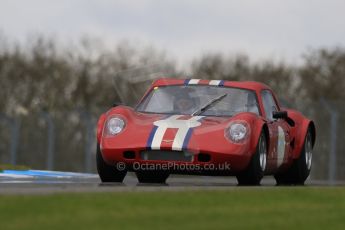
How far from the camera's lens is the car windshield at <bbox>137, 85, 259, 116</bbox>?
14312mm

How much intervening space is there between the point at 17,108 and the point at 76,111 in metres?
31.9

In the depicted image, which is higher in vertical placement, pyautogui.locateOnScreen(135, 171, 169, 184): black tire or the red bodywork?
the red bodywork

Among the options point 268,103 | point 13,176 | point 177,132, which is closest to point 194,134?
point 177,132

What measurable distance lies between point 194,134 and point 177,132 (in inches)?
7.7

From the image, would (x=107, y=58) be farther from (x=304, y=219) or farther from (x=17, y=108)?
(x=304, y=219)

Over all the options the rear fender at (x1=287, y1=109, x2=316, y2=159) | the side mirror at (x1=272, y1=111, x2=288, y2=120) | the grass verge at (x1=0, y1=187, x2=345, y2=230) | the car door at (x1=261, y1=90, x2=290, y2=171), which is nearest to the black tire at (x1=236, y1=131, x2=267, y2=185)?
the car door at (x1=261, y1=90, x2=290, y2=171)

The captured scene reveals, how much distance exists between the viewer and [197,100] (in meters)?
14.5

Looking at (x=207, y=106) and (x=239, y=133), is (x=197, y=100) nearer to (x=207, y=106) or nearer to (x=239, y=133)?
(x=207, y=106)

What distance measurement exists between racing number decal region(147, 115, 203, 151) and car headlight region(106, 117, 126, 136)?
0.39m

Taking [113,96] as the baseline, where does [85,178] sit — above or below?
above

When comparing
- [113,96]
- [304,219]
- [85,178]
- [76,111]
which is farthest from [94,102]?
[304,219]

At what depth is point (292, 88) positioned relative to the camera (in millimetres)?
67375

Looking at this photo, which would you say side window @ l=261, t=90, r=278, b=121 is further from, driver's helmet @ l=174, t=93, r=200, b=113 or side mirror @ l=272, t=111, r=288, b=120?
driver's helmet @ l=174, t=93, r=200, b=113

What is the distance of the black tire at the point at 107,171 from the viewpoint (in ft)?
45.4
